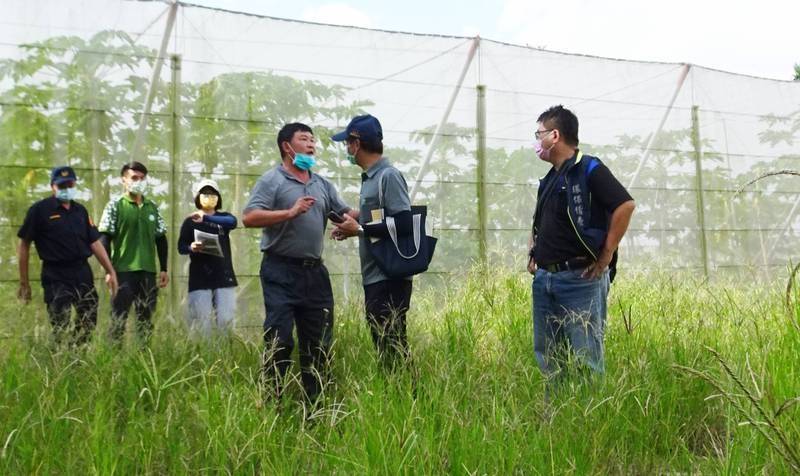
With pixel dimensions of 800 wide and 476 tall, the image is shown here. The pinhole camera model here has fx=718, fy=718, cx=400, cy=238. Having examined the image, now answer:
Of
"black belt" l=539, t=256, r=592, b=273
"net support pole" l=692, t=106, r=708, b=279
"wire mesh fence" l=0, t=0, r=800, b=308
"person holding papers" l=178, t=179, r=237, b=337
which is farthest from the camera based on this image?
"net support pole" l=692, t=106, r=708, b=279

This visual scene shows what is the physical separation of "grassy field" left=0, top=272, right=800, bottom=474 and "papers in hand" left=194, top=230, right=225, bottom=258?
5.27 feet

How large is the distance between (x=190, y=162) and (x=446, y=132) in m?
2.61

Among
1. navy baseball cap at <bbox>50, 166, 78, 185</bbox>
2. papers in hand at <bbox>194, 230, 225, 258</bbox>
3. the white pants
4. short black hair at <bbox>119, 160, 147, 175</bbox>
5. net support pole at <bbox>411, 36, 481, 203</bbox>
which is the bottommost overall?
the white pants

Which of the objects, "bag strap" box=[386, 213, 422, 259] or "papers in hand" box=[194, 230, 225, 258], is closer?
"bag strap" box=[386, 213, 422, 259]

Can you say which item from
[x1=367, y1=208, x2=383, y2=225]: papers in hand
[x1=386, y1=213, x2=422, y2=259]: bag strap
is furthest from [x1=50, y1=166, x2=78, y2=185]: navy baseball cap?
[x1=386, y1=213, x2=422, y2=259]: bag strap

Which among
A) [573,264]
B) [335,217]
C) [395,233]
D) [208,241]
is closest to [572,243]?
[573,264]

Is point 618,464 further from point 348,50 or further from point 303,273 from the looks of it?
point 348,50

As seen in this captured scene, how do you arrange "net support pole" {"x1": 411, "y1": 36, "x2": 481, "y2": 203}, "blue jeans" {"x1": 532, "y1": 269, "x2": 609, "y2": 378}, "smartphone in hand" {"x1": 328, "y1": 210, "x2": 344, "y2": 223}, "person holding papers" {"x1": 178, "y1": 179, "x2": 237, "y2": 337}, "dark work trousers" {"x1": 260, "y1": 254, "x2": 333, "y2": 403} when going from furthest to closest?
1. "net support pole" {"x1": 411, "y1": 36, "x2": 481, "y2": 203}
2. "person holding papers" {"x1": 178, "y1": 179, "x2": 237, "y2": 337}
3. "smartphone in hand" {"x1": 328, "y1": 210, "x2": 344, "y2": 223}
4. "dark work trousers" {"x1": 260, "y1": 254, "x2": 333, "y2": 403}
5. "blue jeans" {"x1": 532, "y1": 269, "x2": 609, "y2": 378}

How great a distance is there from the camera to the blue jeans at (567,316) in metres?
3.44

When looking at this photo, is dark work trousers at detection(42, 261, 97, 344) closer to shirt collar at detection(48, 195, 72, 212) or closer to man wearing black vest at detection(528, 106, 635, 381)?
shirt collar at detection(48, 195, 72, 212)

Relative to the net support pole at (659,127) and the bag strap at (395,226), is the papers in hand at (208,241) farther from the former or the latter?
the net support pole at (659,127)

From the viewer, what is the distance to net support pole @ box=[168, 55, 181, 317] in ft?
20.1

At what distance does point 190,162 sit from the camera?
6.29m

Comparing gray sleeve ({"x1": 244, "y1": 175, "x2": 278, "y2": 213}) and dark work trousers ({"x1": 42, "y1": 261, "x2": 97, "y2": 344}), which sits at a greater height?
gray sleeve ({"x1": 244, "y1": 175, "x2": 278, "y2": 213})
